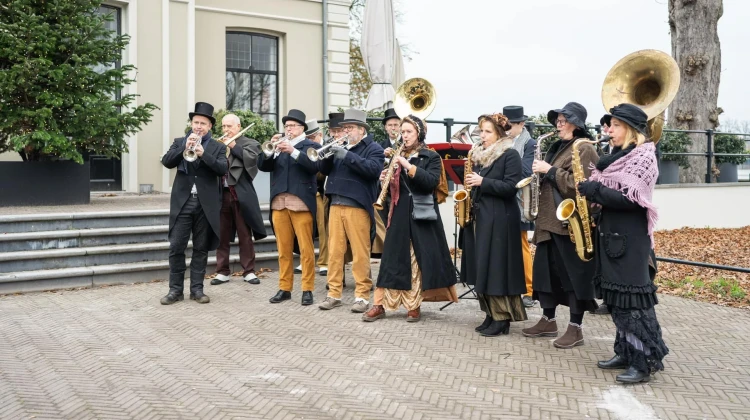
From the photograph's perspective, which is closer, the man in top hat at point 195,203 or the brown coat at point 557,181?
the brown coat at point 557,181

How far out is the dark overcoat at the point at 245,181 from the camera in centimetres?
945

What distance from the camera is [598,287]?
5613mm

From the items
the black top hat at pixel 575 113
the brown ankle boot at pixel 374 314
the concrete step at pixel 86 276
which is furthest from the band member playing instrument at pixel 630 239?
the concrete step at pixel 86 276

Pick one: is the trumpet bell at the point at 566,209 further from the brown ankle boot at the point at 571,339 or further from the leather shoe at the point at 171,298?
the leather shoe at the point at 171,298

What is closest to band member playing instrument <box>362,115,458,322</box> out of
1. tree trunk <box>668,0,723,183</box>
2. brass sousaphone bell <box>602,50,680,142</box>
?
brass sousaphone bell <box>602,50,680,142</box>

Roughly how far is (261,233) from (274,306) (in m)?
1.79

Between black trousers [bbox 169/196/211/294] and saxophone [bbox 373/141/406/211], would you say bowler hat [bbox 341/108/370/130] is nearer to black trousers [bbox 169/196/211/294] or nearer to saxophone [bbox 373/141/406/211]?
saxophone [bbox 373/141/406/211]

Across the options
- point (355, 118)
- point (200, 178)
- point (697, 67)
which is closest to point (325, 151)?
point (355, 118)

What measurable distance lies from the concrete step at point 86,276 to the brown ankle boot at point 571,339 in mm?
4147

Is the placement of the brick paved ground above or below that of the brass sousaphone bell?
below

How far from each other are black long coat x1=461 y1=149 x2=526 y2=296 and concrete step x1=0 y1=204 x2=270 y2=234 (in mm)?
5220

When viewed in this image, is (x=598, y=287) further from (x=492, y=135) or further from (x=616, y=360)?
(x=492, y=135)

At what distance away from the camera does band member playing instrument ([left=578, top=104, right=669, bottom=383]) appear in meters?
5.27

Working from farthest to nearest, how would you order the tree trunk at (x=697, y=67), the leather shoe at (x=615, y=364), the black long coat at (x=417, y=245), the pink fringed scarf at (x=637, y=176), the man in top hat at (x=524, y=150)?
the tree trunk at (x=697, y=67), the man in top hat at (x=524, y=150), the black long coat at (x=417, y=245), the leather shoe at (x=615, y=364), the pink fringed scarf at (x=637, y=176)
